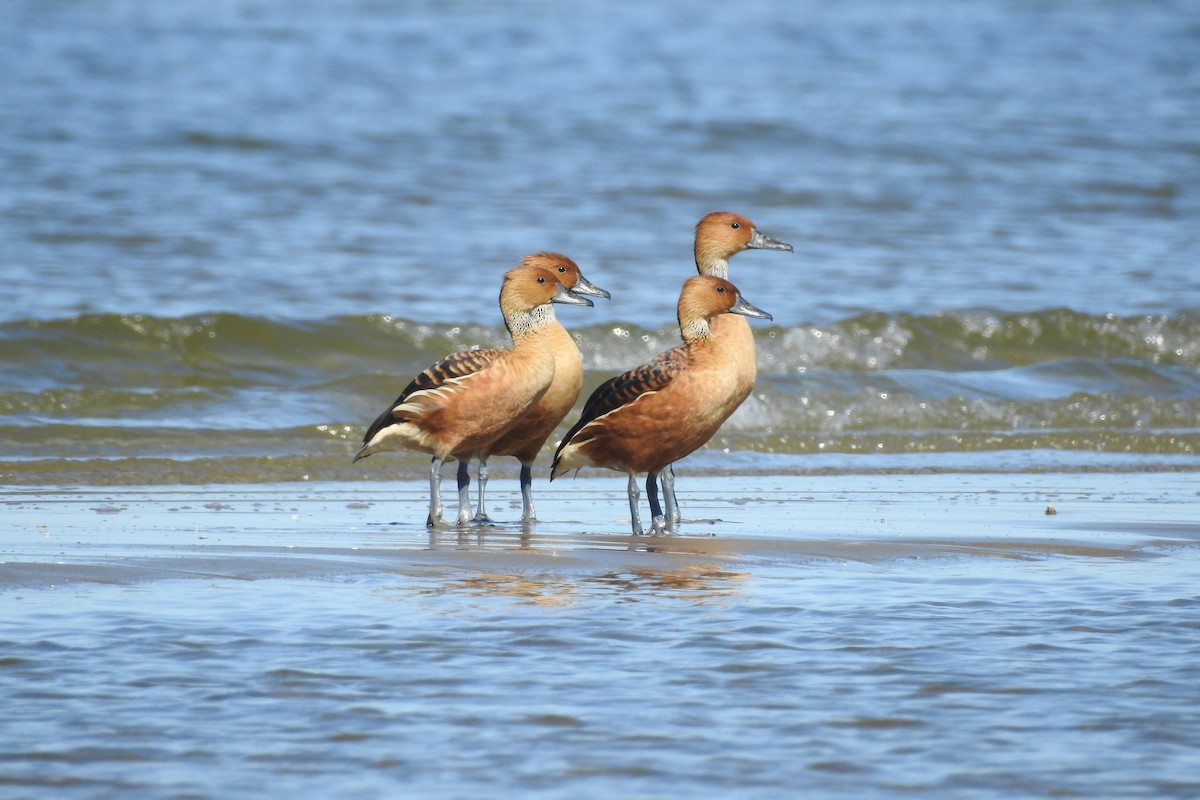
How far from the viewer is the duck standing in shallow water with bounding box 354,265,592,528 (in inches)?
336

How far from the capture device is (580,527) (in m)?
8.63

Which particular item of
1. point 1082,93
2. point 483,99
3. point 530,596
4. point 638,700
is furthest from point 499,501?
point 1082,93

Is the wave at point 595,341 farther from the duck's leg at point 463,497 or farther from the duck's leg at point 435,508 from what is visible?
the duck's leg at point 435,508

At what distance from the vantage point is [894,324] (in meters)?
16.1

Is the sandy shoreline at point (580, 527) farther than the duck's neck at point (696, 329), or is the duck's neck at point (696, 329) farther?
the duck's neck at point (696, 329)

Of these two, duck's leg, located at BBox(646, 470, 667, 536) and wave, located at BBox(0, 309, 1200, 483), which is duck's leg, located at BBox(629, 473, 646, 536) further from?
wave, located at BBox(0, 309, 1200, 483)

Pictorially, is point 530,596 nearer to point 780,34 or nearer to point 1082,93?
point 1082,93

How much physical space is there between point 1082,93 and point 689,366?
22.0 metres

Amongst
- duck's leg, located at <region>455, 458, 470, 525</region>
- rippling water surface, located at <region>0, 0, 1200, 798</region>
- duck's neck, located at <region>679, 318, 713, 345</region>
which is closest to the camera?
rippling water surface, located at <region>0, 0, 1200, 798</region>

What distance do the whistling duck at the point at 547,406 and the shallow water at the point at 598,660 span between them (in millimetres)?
494

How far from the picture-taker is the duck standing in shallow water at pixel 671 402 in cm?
816

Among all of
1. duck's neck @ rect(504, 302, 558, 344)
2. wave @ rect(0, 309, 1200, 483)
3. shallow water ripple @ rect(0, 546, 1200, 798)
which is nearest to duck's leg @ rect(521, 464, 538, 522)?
duck's neck @ rect(504, 302, 558, 344)

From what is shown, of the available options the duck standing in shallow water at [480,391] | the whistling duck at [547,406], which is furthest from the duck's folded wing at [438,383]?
the whistling duck at [547,406]

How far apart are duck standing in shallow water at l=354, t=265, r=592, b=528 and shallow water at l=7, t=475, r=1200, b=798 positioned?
533mm
